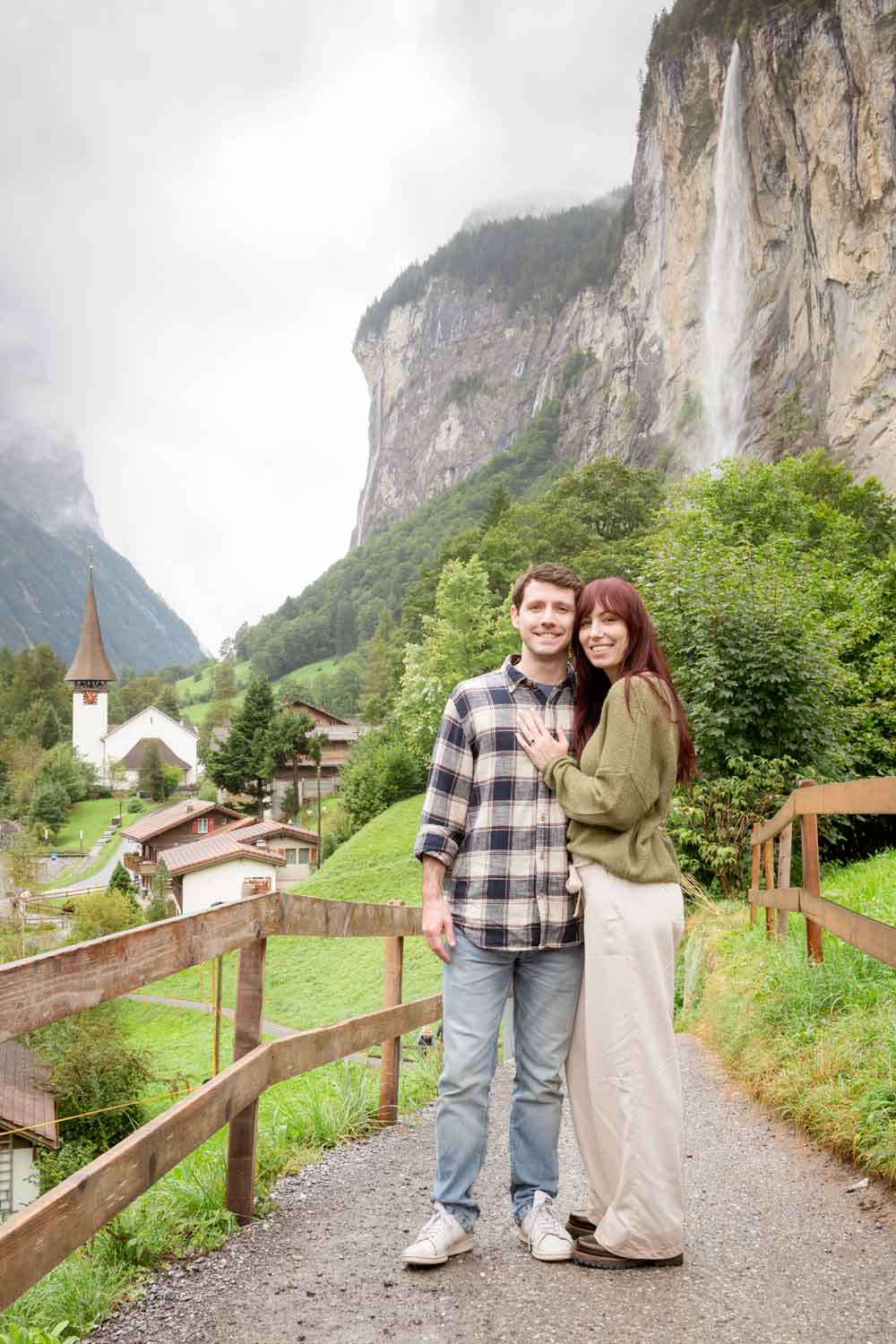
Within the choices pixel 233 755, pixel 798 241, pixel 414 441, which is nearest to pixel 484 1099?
pixel 798 241

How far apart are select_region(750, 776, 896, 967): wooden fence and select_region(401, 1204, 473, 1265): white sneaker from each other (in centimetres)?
149

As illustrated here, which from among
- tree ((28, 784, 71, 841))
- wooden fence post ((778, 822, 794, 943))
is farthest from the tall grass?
tree ((28, 784, 71, 841))

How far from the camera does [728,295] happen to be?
2370 inches

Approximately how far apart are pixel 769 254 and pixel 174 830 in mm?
42772

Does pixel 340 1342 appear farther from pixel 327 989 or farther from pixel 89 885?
pixel 89 885

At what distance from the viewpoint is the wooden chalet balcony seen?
5103 cm

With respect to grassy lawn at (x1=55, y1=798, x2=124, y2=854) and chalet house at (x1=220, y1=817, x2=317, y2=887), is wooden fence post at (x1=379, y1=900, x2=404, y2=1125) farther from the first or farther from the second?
grassy lawn at (x1=55, y1=798, x2=124, y2=854)

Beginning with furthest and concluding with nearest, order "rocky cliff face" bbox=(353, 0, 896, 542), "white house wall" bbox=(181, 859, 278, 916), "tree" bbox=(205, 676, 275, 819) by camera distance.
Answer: "tree" bbox=(205, 676, 275, 819) < "rocky cliff face" bbox=(353, 0, 896, 542) < "white house wall" bbox=(181, 859, 278, 916)

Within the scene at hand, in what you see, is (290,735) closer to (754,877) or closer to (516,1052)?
(754,877)

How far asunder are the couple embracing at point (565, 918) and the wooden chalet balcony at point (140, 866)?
48325mm

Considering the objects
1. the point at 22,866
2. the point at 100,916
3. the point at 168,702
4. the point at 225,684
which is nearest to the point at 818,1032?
the point at 100,916

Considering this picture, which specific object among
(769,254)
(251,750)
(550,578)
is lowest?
(251,750)

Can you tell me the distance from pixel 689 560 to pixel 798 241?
146 feet

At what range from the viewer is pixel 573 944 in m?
2.99
